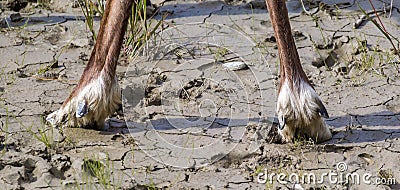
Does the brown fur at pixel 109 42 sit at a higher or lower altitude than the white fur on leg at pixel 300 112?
higher

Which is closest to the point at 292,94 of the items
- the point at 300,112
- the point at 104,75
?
the point at 300,112

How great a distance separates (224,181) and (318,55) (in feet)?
6.53

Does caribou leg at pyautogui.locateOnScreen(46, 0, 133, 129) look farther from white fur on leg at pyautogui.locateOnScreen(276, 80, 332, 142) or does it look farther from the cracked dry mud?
white fur on leg at pyautogui.locateOnScreen(276, 80, 332, 142)

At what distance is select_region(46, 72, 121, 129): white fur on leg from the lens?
527 centimetres

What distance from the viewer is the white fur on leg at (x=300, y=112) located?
5176mm

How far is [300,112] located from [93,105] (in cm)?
133

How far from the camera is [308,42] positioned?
263 inches

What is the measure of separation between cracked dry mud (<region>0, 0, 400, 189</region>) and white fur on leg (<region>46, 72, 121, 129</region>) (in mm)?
72

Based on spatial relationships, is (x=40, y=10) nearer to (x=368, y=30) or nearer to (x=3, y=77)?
(x=3, y=77)

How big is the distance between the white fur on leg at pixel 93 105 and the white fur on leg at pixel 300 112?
3.53ft

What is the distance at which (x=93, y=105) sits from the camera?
5.29 metres

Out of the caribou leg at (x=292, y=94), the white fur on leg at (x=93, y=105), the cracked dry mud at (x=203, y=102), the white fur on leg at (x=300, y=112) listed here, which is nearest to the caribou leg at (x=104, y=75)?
the white fur on leg at (x=93, y=105)

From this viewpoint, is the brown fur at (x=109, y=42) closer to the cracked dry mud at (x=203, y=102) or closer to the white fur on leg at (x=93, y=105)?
the white fur on leg at (x=93, y=105)

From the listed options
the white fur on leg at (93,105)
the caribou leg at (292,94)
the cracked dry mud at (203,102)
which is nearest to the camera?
the cracked dry mud at (203,102)
